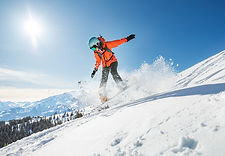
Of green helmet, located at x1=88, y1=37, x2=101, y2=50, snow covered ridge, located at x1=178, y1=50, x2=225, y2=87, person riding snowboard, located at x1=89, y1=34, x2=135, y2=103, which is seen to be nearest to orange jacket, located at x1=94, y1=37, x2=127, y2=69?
person riding snowboard, located at x1=89, y1=34, x2=135, y2=103

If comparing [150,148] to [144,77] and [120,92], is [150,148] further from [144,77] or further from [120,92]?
[144,77]

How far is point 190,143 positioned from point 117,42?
6287 millimetres

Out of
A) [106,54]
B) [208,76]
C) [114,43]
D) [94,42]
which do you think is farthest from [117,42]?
[208,76]

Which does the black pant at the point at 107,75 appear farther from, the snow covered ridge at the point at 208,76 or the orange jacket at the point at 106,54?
the snow covered ridge at the point at 208,76

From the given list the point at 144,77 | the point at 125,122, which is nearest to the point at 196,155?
the point at 125,122

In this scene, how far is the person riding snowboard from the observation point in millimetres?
7453

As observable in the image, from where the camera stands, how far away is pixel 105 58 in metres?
7.71

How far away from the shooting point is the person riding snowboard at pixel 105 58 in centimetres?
745

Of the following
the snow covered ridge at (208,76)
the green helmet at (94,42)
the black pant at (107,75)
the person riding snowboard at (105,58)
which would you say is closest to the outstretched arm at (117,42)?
the person riding snowboard at (105,58)

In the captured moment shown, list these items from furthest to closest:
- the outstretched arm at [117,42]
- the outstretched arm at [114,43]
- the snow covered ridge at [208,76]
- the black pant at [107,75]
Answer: the black pant at [107,75], the outstretched arm at [114,43], the outstretched arm at [117,42], the snow covered ridge at [208,76]

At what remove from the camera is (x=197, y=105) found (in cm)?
Result: 258

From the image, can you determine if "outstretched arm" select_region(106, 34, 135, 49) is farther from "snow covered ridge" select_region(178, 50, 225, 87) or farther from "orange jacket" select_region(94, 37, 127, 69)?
"snow covered ridge" select_region(178, 50, 225, 87)

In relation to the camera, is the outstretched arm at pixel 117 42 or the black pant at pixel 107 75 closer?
the outstretched arm at pixel 117 42

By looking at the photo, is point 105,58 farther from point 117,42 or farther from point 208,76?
point 208,76
